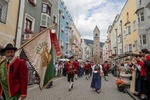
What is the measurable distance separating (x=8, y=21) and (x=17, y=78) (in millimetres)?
12345

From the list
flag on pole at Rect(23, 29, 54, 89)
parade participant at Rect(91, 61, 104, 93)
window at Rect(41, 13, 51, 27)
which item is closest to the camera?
flag on pole at Rect(23, 29, 54, 89)

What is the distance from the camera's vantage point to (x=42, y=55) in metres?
5.16

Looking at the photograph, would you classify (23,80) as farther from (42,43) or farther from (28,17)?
(28,17)

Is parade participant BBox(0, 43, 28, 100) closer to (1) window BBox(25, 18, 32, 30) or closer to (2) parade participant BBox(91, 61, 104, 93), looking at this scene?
(2) parade participant BBox(91, 61, 104, 93)

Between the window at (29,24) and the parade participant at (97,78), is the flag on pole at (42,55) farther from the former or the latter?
the window at (29,24)

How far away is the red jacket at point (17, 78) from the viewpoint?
380 cm

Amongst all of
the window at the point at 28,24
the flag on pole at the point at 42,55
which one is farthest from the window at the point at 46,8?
the flag on pole at the point at 42,55

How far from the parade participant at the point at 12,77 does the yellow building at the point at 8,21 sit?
1082cm

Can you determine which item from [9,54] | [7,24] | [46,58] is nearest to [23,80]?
[9,54]

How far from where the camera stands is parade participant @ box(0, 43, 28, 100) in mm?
3807

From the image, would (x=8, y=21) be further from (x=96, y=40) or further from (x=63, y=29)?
(x=96, y=40)

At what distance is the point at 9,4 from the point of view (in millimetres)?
15188

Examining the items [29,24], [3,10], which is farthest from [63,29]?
[3,10]

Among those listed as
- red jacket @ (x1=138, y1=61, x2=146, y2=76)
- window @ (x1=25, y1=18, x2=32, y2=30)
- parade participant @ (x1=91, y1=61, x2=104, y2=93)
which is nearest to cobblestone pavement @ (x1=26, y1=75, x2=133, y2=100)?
parade participant @ (x1=91, y1=61, x2=104, y2=93)
